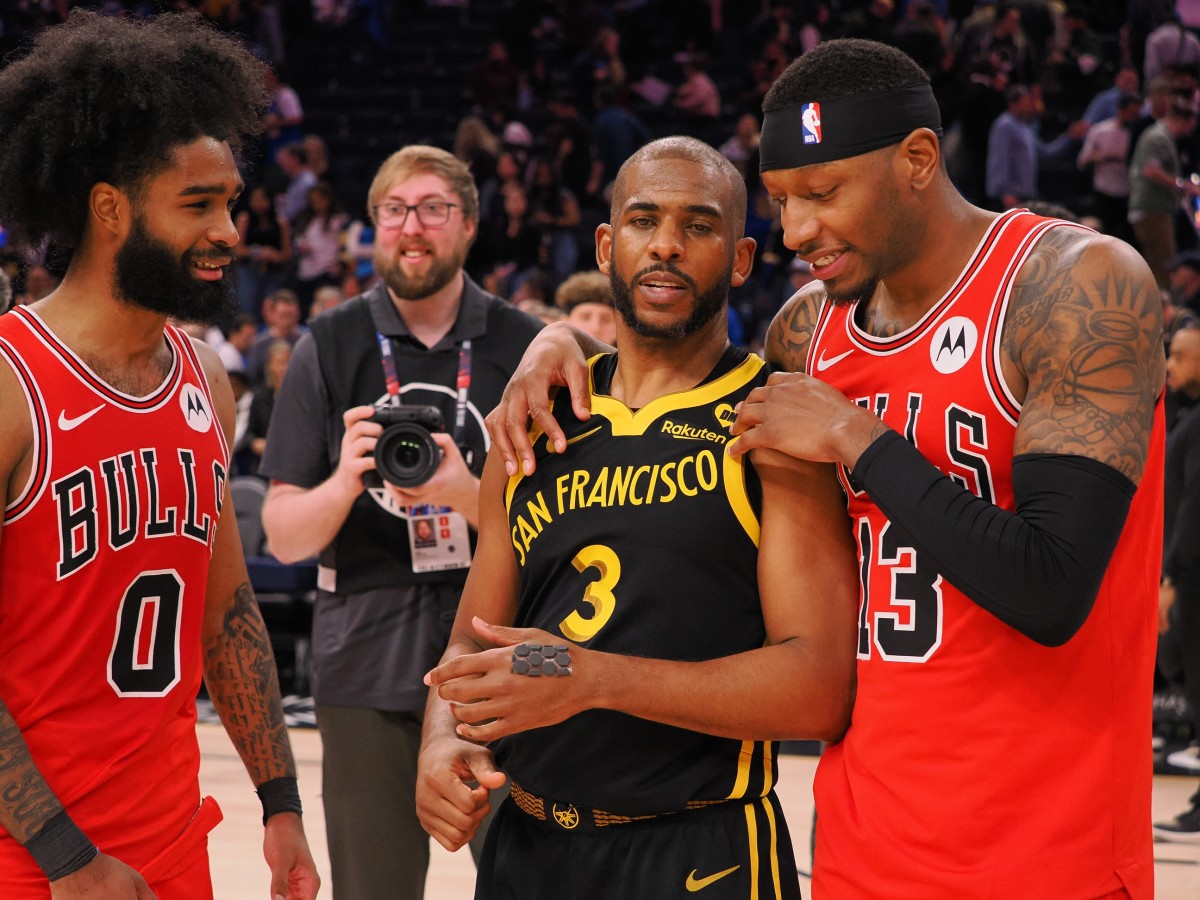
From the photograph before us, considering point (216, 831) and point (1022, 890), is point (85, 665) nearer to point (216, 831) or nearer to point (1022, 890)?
point (1022, 890)

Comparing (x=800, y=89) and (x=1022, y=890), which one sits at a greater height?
(x=800, y=89)

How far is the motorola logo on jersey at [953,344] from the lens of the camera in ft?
7.76

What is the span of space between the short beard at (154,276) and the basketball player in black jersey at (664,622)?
2.25ft

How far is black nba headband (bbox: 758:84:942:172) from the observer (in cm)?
245

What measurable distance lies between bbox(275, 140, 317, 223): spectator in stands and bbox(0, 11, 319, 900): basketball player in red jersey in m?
12.8

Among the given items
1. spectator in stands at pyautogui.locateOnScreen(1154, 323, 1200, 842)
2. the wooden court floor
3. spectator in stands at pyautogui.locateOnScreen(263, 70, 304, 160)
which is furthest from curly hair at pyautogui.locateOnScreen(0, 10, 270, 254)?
spectator in stands at pyautogui.locateOnScreen(263, 70, 304, 160)

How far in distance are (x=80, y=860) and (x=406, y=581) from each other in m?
1.68

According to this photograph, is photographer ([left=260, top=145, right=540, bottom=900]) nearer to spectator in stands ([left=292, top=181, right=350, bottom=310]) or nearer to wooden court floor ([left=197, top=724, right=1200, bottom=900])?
wooden court floor ([left=197, top=724, right=1200, bottom=900])

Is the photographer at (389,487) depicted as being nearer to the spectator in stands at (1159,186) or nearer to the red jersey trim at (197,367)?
the red jersey trim at (197,367)

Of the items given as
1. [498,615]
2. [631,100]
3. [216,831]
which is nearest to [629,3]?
[631,100]

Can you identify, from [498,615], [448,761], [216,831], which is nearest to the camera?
[448,761]

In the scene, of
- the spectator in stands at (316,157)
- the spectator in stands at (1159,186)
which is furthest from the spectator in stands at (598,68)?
the spectator in stands at (1159,186)

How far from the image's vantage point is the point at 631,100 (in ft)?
52.3

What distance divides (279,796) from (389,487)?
1.05 metres
